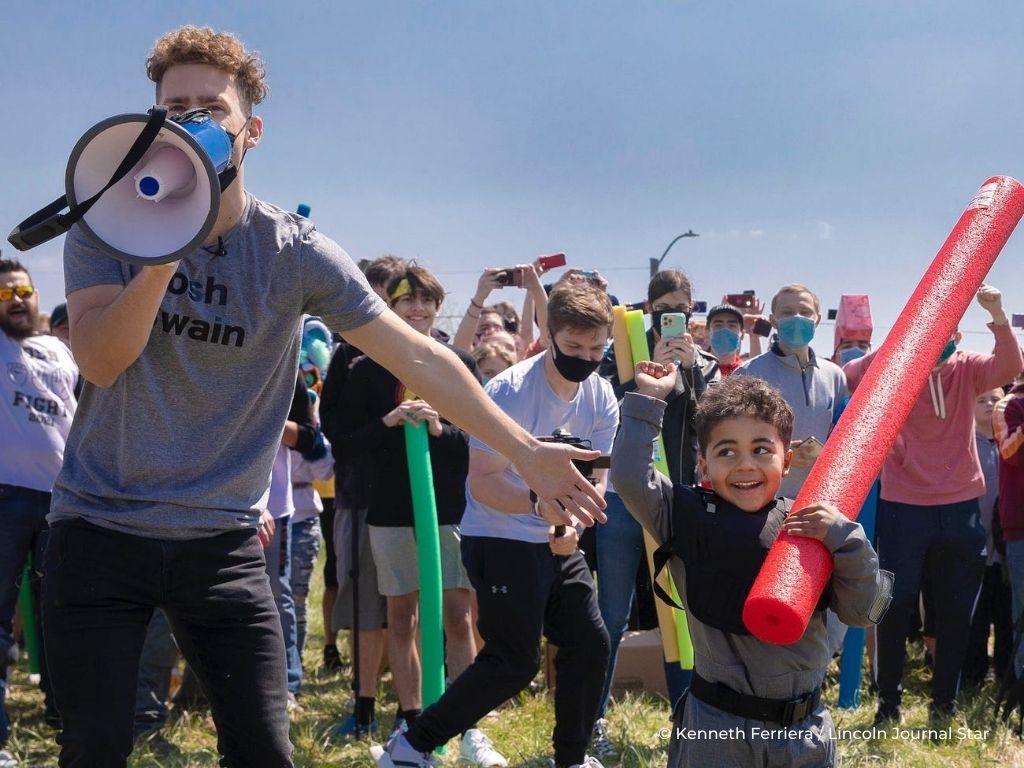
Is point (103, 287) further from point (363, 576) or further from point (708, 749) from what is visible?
point (363, 576)

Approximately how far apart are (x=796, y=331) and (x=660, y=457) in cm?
118

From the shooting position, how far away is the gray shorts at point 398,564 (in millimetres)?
5203

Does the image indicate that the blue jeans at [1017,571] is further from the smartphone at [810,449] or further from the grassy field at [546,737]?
Answer: the smartphone at [810,449]

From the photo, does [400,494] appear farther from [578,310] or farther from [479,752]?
[578,310]

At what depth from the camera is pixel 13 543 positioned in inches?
202

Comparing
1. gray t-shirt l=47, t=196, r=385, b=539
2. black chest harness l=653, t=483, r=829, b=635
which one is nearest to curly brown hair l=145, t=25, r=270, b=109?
gray t-shirt l=47, t=196, r=385, b=539

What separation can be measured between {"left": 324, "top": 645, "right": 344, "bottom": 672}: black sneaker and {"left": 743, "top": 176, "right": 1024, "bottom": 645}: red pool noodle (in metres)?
4.62

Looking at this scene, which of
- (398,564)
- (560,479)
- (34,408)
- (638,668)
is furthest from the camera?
(638,668)

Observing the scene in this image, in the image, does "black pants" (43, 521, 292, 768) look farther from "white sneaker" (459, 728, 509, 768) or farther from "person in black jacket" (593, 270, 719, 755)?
"person in black jacket" (593, 270, 719, 755)

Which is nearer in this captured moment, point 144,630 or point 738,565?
point 144,630

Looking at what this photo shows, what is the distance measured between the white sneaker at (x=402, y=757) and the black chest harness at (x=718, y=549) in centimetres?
162

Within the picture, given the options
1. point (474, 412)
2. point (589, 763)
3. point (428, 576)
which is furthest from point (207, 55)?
point (589, 763)

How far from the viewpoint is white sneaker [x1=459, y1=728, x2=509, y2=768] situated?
15.7ft

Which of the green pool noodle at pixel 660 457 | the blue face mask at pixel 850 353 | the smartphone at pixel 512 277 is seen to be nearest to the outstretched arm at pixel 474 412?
the green pool noodle at pixel 660 457
